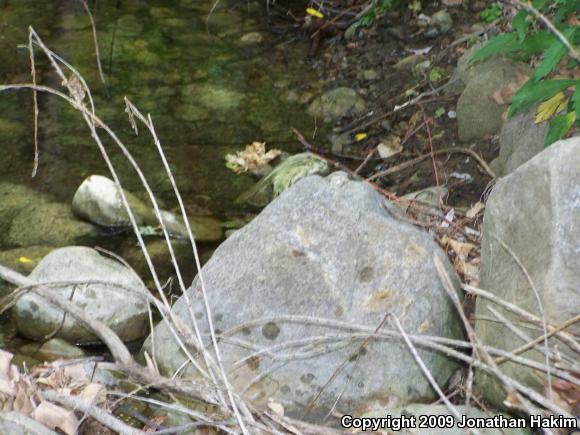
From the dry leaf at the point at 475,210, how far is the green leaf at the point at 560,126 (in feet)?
2.24

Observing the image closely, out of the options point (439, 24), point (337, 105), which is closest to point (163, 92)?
point (337, 105)

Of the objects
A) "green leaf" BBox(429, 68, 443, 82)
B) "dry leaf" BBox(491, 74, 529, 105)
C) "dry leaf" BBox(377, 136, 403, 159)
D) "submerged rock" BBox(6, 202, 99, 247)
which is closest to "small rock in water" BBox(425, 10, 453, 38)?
"green leaf" BBox(429, 68, 443, 82)

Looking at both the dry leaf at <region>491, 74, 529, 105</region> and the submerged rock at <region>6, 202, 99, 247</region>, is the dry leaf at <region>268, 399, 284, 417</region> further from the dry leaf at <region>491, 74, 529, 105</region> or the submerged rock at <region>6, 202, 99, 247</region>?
the dry leaf at <region>491, 74, 529, 105</region>

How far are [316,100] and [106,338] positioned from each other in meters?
3.04

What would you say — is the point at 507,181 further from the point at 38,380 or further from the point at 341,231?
the point at 38,380

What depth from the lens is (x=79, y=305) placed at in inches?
143

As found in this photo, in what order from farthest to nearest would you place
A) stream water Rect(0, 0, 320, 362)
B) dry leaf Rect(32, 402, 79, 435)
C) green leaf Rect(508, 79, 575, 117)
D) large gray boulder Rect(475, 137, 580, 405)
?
stream water Rect(0, 0, 320, 362) → green leaf Rect(508, 79, 575, 117) → dry leaf Rect(32, 402, 79, 435) → large gray boulder Rect(475, 137, 580, 405)

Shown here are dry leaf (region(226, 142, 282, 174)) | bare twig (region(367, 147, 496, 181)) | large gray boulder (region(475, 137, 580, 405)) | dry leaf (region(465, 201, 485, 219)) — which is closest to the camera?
large gray boulder (region(475, 137, 580, 405))

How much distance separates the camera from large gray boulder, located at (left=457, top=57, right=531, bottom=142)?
446 cm

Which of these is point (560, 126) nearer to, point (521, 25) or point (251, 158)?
point (521, 25)

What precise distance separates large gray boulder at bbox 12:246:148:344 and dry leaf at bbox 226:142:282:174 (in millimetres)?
1500

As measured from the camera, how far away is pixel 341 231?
3205 millimetres

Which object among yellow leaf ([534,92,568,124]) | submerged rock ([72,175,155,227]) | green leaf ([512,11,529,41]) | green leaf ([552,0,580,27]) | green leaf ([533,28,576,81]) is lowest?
submerged rock ([72,175,155,227])

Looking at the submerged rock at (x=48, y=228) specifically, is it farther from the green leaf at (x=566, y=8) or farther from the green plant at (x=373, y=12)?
the green plant at (x=373, y=12)
